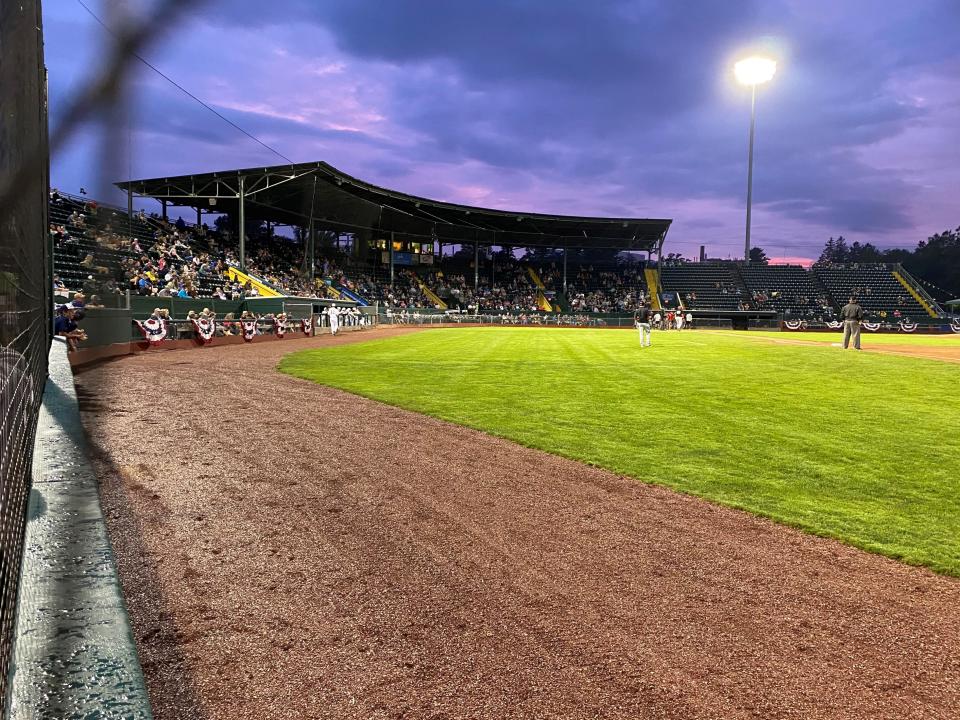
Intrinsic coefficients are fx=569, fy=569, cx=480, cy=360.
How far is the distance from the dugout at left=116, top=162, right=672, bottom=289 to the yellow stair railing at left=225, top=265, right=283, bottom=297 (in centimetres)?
139

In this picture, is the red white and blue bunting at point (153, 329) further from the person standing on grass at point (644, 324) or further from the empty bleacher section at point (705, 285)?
the empty bleacher section at point (705, 285)

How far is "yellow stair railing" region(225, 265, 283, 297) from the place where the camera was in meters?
31.9

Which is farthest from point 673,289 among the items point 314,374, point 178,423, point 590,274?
point 178,423

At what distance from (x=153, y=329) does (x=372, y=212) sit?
33.5 meters

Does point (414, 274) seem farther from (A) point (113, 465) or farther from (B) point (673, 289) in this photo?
(A) point (113, 465)

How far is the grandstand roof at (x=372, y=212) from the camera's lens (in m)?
36.2

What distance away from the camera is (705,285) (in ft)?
200

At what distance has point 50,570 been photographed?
1893 millimetres

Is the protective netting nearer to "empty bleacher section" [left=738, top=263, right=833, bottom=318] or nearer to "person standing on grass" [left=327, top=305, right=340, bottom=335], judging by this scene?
"person standing on grass" [left=327, top=305, right=340, bottom=335]

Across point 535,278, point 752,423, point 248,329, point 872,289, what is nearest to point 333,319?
point 248,329

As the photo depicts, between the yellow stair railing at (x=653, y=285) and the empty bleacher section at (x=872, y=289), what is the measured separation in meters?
16.6

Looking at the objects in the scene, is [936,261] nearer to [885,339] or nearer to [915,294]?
[915,294]

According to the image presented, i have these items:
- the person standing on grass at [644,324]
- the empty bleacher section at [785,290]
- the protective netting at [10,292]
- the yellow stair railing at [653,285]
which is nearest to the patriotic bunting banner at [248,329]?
the person standing on grass at [644,324]

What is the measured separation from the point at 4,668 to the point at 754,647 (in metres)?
2.84
